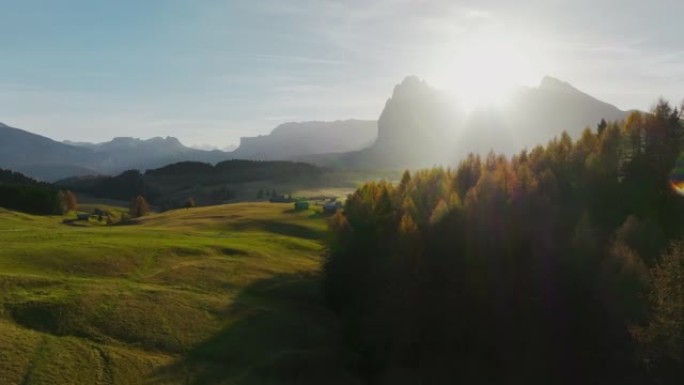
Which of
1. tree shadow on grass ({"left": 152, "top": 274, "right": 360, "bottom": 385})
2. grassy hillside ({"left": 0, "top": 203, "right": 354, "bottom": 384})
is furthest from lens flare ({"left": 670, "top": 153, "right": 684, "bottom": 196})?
grassy hillside ({"left": 0, "top": 203, "right": 354, "bottom": 384})

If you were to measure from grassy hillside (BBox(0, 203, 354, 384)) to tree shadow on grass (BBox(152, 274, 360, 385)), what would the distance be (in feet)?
0.41

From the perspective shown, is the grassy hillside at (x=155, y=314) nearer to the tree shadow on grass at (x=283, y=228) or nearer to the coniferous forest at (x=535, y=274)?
the coniferous forest at (x=535, y=274)

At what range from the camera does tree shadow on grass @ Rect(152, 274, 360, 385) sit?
53.4m

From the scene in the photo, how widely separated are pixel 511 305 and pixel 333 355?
66.4 feet

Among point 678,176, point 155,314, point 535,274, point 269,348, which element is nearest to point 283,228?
point 155,314

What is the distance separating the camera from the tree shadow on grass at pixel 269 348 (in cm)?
5338

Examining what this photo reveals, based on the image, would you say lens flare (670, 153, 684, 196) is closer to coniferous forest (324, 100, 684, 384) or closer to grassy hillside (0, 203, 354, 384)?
coniferous forest (324, 100, 684, 384)

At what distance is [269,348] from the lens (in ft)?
197

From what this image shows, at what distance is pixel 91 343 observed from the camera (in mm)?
53125

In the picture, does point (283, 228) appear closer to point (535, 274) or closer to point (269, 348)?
point (269, 348)

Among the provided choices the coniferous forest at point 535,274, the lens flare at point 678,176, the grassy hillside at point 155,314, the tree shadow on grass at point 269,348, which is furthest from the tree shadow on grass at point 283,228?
the lens flare at point 678,176

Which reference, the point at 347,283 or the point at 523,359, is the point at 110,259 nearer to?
the point at 347,283

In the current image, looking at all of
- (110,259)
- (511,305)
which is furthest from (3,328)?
(511,305)

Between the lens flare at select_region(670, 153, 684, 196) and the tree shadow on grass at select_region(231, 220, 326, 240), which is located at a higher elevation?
the lens flare at select_region(670, 153, 684, 196)
